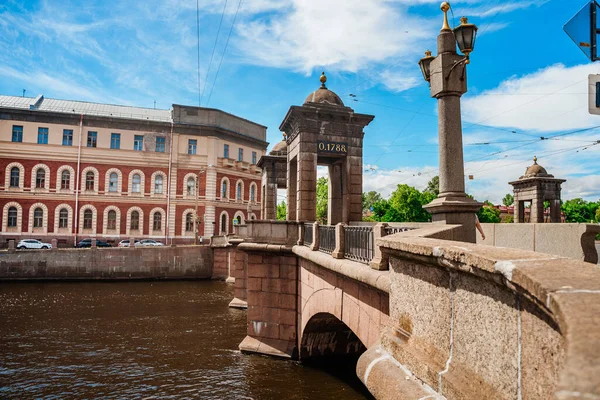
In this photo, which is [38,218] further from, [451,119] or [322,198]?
[451,119]

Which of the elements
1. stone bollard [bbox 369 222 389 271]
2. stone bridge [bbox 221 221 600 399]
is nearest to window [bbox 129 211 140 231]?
stone bollard [bbox 369 222 389 271]

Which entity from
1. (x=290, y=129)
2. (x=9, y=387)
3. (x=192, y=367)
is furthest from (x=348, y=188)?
(x=9, y=387)

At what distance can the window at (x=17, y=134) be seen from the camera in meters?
35.5

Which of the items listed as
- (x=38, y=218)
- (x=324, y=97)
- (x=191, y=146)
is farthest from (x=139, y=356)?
(x=38, y=218)

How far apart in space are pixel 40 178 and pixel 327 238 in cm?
3622

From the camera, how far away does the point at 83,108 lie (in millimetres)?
39750

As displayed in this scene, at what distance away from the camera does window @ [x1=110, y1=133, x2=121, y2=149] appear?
3762 cm

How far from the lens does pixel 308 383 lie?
1102 cm

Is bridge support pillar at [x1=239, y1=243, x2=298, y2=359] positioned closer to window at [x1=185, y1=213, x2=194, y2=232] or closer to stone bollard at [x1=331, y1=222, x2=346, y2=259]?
stone bollard at [x1=331, y1=222, x2=346, y2=259]

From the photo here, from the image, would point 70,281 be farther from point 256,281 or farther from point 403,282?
point 403,282

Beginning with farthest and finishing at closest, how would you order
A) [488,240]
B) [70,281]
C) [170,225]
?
[170,225], [70,281], [488,240]

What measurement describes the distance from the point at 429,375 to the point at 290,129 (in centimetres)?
1257

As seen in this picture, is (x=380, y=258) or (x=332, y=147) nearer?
(x=380, y=258)

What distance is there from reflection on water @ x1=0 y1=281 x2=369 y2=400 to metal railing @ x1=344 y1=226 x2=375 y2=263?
4.85 metres
